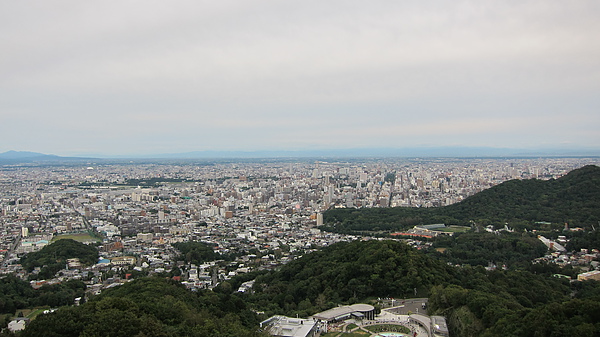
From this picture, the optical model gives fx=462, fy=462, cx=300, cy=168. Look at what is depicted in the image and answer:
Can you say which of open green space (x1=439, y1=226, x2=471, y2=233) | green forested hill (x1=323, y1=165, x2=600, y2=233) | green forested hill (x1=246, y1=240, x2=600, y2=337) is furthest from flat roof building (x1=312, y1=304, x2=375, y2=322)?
green forested hill (x1=323, y1=165, x2=600, y2=233)

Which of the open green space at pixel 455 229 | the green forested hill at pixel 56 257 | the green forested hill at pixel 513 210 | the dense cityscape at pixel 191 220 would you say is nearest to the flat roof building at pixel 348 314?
the dense cityscape at pixel 191 220

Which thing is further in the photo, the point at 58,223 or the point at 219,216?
the point at 219,216

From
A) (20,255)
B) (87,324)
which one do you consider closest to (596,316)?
(87,324)

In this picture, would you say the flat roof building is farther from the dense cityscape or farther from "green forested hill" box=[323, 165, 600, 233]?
"green forested hill" box=[323, 165, 600, 233]

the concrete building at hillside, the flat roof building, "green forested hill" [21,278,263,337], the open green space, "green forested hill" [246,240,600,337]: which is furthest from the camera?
the open green space

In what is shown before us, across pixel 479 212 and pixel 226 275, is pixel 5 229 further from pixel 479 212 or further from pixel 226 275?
pixel 479 212

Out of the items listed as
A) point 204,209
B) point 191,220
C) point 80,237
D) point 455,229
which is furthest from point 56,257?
point 455,229

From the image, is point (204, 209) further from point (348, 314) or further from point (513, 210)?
point (348, 314)

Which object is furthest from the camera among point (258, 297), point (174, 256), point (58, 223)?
point (58, 223)
